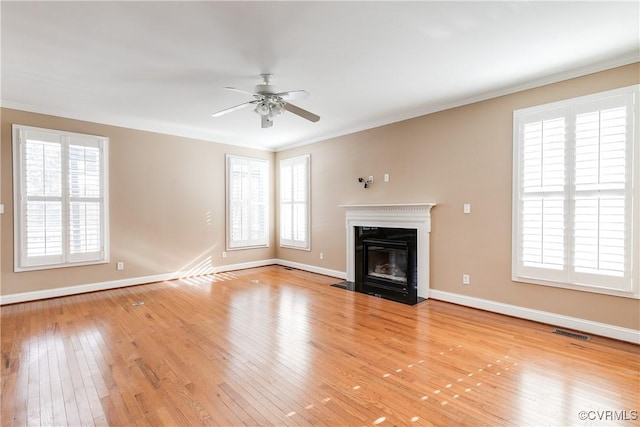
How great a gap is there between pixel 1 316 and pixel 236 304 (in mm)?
2762

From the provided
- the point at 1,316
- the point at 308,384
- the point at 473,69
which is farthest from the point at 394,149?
the point at 1,316

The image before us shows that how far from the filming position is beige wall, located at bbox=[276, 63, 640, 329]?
128 inches

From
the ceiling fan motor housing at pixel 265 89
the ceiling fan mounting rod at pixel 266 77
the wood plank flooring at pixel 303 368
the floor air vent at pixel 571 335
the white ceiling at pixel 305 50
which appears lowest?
the wood plank flooring at pixel 303 368

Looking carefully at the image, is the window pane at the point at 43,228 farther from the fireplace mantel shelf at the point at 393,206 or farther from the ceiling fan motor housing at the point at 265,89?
the fireplace mantel shelf at the point at 393,206

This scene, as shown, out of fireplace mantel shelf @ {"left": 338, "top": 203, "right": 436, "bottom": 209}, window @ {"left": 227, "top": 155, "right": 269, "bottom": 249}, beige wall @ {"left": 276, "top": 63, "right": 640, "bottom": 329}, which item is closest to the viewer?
beige wall @ {"left": 276, "top": 63, "right": 640, "bottom": 329}

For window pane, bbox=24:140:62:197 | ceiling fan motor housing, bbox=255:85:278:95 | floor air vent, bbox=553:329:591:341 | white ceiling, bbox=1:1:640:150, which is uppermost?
white ceiling, bbox=1:1:640:150

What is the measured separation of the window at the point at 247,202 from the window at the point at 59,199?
7.17 feet

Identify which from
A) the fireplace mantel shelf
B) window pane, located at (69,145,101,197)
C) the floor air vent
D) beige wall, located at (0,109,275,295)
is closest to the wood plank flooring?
the floor air vent

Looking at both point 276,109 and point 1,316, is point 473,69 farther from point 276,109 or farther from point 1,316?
point 1,316

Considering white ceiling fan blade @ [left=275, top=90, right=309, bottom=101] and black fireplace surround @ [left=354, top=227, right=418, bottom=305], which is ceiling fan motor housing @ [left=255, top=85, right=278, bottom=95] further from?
black fireplace surround @ [left=354, top=227, right=418, bottom=305]

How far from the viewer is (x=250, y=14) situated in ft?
7.60

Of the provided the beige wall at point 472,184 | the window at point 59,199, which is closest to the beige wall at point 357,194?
the beige wall at point 472,184

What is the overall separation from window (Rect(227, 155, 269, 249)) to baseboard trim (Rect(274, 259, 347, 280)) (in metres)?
0.59

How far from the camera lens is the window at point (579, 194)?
2967 millimetres
